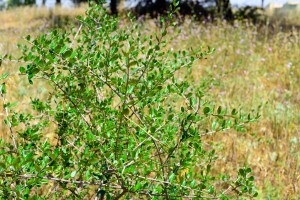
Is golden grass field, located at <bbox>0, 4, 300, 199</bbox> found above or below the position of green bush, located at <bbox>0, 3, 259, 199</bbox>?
below

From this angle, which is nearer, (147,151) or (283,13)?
(147,151)

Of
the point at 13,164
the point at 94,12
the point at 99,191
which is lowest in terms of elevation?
the point at 99,191

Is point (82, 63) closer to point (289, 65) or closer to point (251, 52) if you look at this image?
point (289, 65)

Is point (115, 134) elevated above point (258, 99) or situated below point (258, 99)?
above

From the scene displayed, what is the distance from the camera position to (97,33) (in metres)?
2.21

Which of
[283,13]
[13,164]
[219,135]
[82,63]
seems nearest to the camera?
[13,164]

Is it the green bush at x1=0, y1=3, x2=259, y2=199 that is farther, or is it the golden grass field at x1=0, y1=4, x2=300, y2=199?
the golden grass field at x1=0, y1=4, x2=300, y2=199

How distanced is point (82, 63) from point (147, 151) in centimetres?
47

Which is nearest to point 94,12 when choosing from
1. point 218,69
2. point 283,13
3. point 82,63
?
point 82,63

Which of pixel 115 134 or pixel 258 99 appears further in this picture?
pixel 258 99

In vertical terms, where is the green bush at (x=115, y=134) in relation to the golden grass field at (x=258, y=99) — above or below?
above

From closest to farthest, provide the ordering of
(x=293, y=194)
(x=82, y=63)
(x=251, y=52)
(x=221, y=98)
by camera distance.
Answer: (x=82, y=63) → (x=293, y=194) → (x=221, y=98) → (x=251, y=52)

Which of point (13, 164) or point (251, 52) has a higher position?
point (13, 164)

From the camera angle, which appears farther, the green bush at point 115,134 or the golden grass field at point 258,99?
the golden grass field at point 258,99
